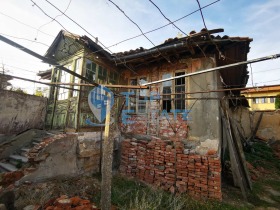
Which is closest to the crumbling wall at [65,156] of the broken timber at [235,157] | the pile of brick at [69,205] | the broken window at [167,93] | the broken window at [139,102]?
the pile of brick at [69,205]

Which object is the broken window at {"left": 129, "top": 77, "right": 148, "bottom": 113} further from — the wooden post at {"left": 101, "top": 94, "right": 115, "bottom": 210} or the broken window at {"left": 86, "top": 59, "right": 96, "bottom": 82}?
the wooden post at {"left": 101, "top": 94, "right": 115, "bottom": 210}

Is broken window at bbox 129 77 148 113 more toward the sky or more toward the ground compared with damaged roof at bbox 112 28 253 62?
more toward the ground

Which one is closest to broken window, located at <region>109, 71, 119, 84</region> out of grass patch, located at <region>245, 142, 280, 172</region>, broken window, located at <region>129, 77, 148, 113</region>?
broken window, located at <region>129, 77, 148, 113</region>

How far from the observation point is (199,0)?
2994 millimetres

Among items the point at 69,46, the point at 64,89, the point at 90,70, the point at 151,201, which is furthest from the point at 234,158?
the point at 69,46

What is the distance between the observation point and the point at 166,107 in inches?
255

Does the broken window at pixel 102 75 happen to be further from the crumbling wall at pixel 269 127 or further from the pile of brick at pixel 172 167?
the crumbling wall at pixel 269 127

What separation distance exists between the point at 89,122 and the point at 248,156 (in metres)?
9.00

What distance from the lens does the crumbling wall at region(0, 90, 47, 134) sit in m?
6.40

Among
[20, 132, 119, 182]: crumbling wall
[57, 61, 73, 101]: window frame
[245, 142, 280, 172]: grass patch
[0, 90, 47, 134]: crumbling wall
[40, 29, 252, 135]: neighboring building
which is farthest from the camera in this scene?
[245, 142, 280, 172]: grass patch

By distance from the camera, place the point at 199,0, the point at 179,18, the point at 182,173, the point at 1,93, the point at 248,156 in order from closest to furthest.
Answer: the point at 199,0
the point at 179,18
the point at 182,173
the point at 1,93
the point at 248,156

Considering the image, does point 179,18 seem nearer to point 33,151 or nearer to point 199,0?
point 199,0

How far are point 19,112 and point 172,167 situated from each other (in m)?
6.67

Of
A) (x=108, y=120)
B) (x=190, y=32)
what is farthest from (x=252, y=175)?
(x=108, y=120)
